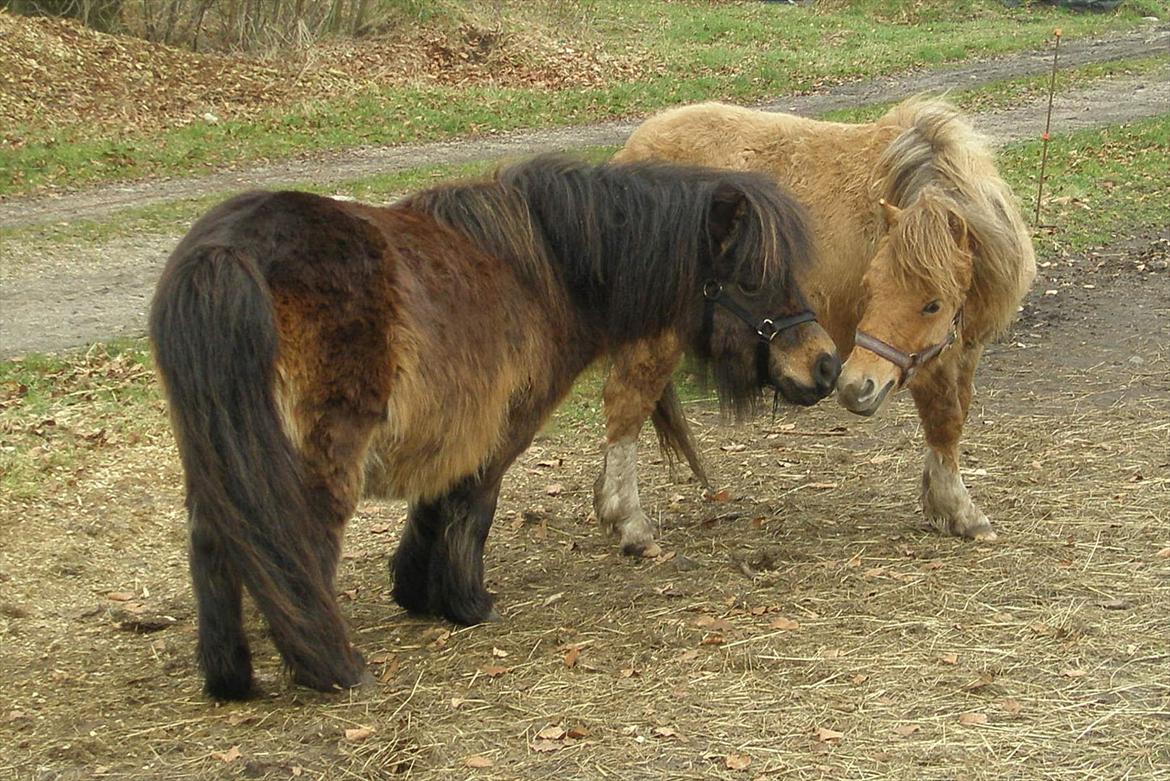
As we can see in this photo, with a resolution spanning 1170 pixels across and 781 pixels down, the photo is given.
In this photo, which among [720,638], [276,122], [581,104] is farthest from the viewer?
[581,104]

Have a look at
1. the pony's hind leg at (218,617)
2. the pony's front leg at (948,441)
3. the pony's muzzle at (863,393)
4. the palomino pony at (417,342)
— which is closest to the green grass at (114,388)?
the palomino pony at (417,342)

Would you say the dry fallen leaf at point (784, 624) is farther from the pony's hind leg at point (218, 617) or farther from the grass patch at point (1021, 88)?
the grass patch at point (1021, 88)

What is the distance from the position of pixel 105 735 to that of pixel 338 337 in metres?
1.48

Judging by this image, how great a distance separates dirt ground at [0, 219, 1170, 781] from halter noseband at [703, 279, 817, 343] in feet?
3.55

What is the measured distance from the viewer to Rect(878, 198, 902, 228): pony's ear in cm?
543

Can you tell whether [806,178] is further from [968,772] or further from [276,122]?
[276,122]

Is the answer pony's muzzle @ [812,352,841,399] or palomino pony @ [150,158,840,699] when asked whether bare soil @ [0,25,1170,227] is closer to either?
palomino pony @ [150,158,840,699]

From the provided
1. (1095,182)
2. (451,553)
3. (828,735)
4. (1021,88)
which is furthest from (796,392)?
(1021,88)

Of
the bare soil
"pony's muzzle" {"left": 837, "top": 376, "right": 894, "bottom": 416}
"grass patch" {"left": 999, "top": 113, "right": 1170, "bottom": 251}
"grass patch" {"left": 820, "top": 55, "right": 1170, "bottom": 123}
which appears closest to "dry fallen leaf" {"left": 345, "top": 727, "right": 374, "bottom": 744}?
"pony's muzzle" {"left": 837, "top": 376, "right": 894, "bottom": 416}

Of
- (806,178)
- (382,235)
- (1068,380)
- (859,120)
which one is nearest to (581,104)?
(859,120)

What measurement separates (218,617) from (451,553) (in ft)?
3.53

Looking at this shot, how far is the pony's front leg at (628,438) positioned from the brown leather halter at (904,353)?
0.91m

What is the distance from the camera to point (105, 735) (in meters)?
4.21

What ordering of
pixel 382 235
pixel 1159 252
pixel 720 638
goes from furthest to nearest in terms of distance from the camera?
pixel 1159 252, pixel 720 638, pixel 382 235
